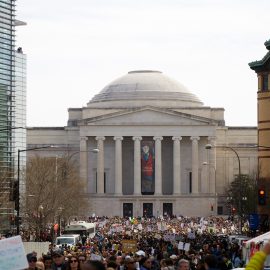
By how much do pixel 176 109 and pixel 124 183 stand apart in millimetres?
13515

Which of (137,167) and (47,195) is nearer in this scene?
(47,195)

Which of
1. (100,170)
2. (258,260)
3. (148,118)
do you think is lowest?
(258,260)

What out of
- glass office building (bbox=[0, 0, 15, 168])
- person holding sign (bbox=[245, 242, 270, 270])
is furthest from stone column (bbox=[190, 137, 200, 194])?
person holding sign (bbox=[245, 242, 270, 270])

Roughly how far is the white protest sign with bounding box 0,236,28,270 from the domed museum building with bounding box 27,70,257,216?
161m

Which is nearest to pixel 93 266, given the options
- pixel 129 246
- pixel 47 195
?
pixel 129 246

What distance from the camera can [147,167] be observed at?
183625mm

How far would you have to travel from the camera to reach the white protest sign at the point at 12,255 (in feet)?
59.3

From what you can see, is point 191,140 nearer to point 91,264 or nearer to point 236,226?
point 236,226

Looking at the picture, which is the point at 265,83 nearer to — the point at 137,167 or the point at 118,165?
the point at 137,167

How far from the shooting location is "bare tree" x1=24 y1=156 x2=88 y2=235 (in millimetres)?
86062

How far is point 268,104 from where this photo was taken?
88.5m

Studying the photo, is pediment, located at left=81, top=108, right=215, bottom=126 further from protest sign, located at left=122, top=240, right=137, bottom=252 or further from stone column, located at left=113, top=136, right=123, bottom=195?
protest sign, located at left=122, top=240, right=137, bottom=252

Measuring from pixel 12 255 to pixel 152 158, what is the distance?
549ft

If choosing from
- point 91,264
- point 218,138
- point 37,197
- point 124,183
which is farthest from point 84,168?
point 91,264
